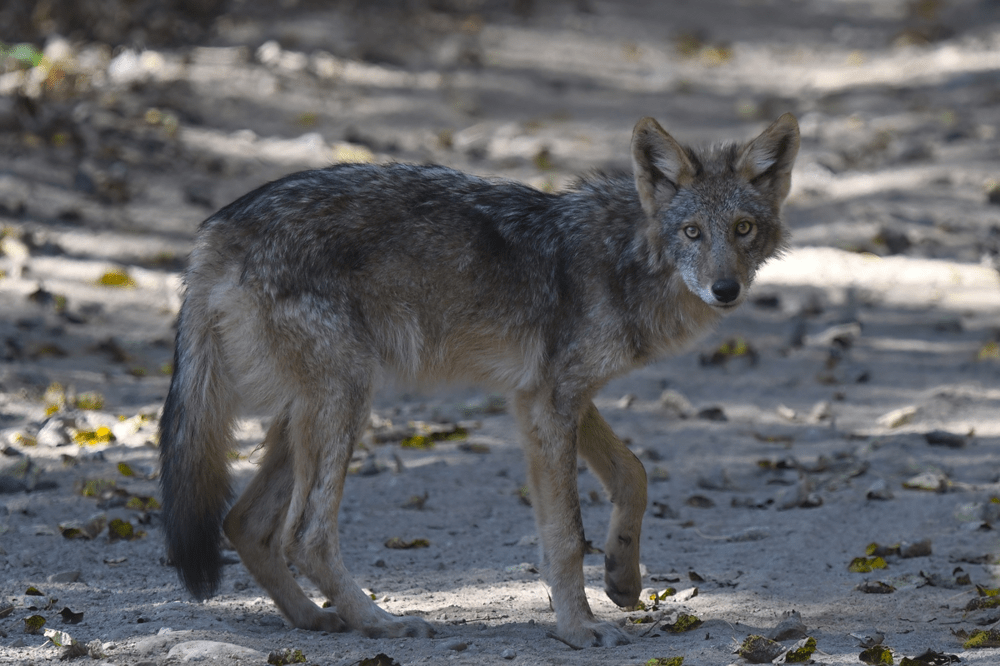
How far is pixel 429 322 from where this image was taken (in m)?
4.69

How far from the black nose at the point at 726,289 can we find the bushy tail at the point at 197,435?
6.96 feet

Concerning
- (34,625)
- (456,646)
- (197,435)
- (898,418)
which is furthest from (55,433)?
(898,418)

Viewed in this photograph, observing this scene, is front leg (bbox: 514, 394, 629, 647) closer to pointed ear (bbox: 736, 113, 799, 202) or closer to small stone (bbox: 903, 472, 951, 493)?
pointed ear (bbox: 736, 113, 799, 202)

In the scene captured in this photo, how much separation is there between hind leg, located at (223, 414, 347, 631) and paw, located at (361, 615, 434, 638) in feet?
0.64

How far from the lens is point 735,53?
17750 mm

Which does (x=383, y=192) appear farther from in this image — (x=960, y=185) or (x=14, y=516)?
(x=960, y=185)

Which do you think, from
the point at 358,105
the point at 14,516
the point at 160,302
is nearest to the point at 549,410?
the point at 14,516

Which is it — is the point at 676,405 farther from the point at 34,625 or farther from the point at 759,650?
the point at 34,625

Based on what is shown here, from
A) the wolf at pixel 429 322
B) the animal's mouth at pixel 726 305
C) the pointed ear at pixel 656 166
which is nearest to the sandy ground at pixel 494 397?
the wolf at pixel 429 322

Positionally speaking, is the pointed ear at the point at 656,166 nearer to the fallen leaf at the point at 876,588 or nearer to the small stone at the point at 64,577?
the fallen leaf at the point at 876,588

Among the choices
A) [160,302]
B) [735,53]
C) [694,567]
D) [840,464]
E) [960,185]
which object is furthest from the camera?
[735,53]

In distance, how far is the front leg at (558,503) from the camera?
4359 millimetres

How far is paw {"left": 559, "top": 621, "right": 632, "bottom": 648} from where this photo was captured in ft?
13.9

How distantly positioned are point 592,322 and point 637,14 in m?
15.5
